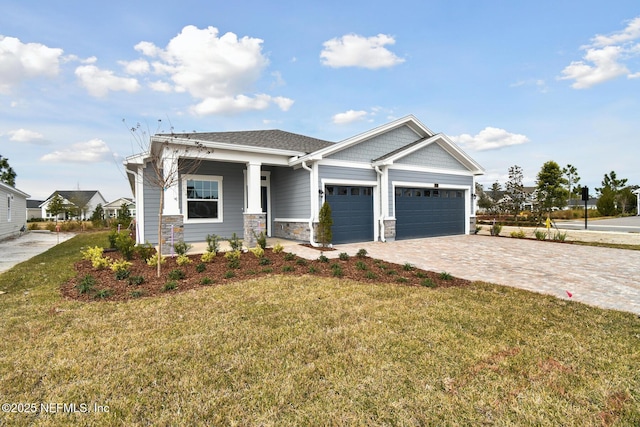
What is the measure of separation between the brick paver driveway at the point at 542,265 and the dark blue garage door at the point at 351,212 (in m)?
0.61

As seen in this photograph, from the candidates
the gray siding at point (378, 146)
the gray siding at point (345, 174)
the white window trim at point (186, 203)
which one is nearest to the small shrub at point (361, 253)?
the gray siding at point (345, 174)

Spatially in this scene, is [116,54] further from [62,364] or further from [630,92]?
[630,92]

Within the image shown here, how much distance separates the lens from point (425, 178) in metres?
13.7

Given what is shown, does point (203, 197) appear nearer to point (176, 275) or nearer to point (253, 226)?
point (253, 226)

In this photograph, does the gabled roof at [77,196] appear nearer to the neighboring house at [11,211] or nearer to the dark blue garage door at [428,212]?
the neighboring house at [11,211]

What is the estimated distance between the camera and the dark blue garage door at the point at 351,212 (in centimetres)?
1153

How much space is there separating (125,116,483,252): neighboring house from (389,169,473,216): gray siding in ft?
0.14

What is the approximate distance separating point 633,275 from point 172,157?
1166 cm

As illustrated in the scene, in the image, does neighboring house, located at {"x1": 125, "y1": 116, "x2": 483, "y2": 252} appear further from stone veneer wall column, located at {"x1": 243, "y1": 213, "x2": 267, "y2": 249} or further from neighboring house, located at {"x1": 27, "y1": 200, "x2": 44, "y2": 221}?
neighboring house, located at {"x1": 27, "y1": 200, "x2": 44, "y2": 221}

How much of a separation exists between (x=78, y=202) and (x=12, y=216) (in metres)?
19.0

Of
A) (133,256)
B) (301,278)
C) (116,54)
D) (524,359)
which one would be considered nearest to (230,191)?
(133,256)

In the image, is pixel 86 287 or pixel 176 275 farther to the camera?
pixel 176 275

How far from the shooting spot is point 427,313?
412cm

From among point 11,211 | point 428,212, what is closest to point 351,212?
point 428,212
